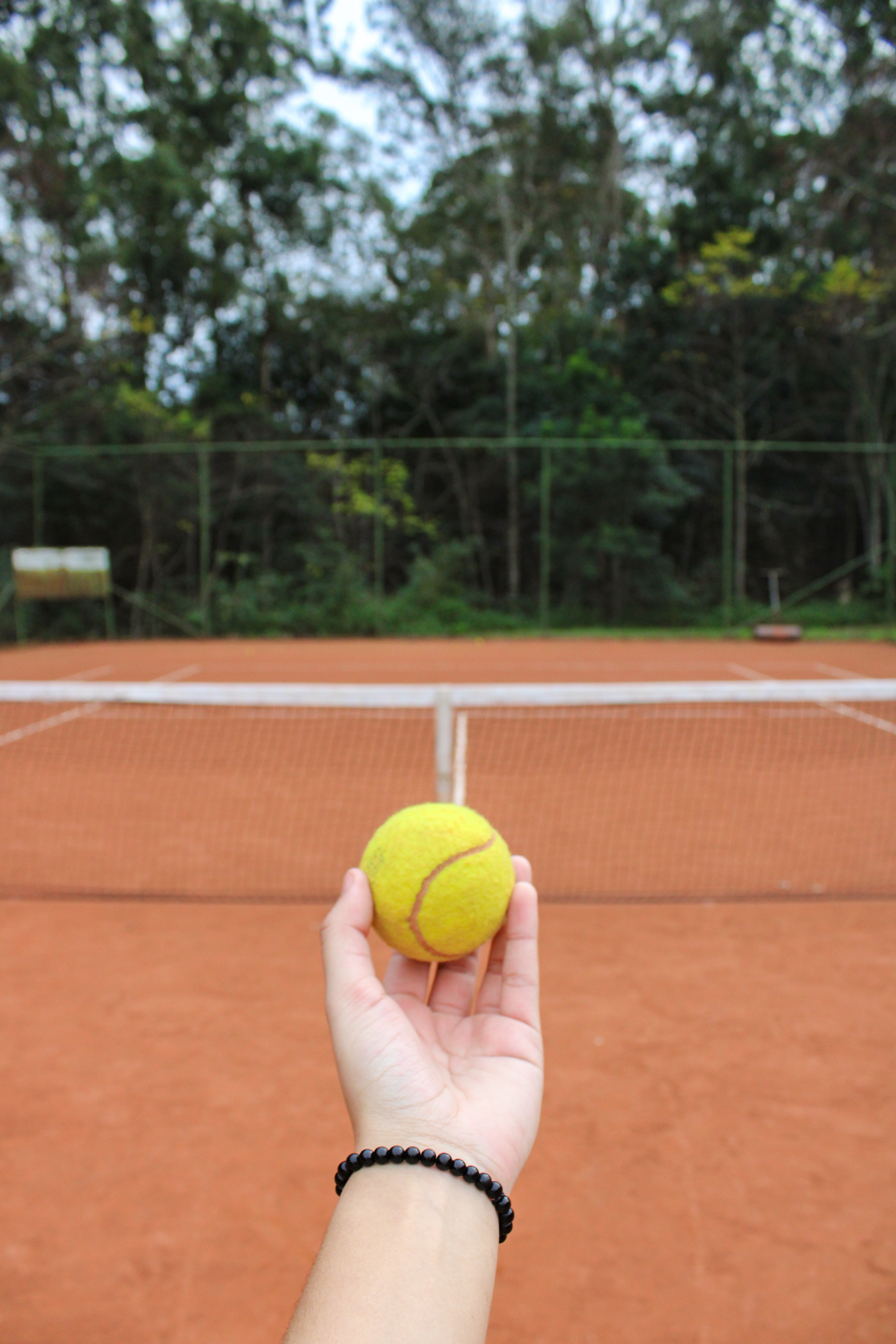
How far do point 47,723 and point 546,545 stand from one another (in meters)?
10.5

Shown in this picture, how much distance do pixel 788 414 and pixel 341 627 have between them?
1129 cm

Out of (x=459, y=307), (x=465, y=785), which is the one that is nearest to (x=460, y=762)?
(x=465, y=785)

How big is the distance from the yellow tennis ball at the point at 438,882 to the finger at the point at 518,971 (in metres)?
0.17

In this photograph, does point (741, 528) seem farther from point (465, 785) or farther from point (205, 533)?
point (465, 785)

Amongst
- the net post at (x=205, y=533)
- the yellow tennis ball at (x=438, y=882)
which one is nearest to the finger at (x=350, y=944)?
the yellow tennis ball at (x=438, y=882)

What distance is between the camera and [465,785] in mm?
6027

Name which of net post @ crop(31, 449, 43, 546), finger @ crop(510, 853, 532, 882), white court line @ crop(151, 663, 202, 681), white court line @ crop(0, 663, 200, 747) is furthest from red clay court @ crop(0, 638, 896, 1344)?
net post @ crop(31, 449, 43, 546)

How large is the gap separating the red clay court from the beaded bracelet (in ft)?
2.90

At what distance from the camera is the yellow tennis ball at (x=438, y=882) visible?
1697 mm

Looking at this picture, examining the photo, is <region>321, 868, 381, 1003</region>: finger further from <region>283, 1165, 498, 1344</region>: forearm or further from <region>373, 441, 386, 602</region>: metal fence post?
<region>373, 441, 386, 602</region>: metal fence post

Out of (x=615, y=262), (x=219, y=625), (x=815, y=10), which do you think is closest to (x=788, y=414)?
(x=615, y=262)

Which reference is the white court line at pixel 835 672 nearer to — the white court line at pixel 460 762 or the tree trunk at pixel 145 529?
the white court line at pixel 460 762

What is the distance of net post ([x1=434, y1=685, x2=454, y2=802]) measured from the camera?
358 centimetres

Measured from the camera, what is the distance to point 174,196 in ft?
68.5
